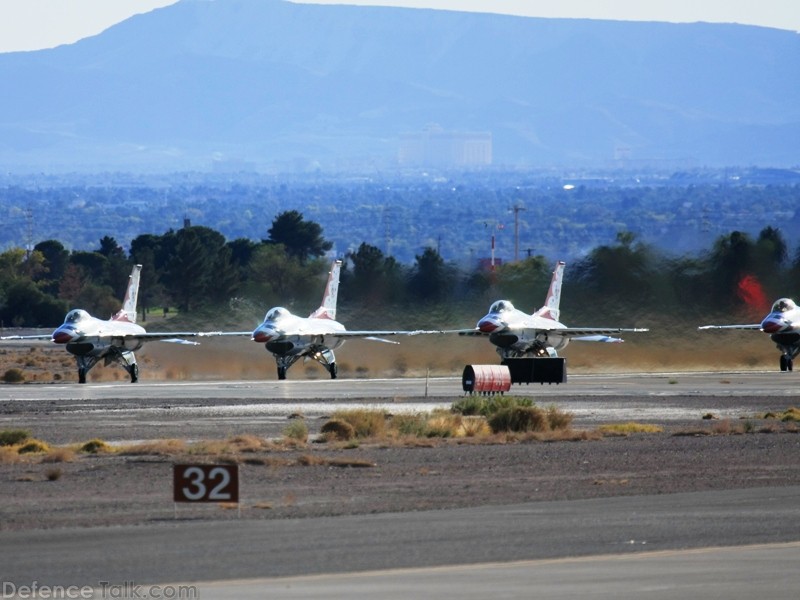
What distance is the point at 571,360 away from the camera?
74625 millimetres

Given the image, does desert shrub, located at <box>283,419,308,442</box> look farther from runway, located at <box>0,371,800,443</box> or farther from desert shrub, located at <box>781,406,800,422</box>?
desert shrub, located at <box>781,406,800,422</box>

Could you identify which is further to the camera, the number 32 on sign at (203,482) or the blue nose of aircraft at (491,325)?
the blue nose of aircraft at (491,325)

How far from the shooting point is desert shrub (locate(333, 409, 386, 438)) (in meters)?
35.3

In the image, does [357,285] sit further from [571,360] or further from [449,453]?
[449,453]

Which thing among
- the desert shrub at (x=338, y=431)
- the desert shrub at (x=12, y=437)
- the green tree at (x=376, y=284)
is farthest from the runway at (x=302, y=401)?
the green tree at (x=376, y=284)

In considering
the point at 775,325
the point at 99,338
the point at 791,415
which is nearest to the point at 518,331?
the point at 775,325

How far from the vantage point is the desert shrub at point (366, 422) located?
3531cm

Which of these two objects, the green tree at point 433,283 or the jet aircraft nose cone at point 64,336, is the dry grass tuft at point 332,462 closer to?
the jet aircraft nose cone at point 64,336

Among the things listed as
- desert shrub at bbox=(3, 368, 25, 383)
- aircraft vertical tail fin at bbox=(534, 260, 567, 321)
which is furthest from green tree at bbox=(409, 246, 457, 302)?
desert shrub at bbox=(3, 368, 25, 383)

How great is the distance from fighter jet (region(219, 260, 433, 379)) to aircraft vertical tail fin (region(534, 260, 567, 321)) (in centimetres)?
619

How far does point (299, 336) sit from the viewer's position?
219 ft

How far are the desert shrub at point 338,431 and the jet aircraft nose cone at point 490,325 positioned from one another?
1274 inches

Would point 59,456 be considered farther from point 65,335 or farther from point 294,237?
point 294,237

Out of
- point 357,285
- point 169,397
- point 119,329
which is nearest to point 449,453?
A: point 169,397
